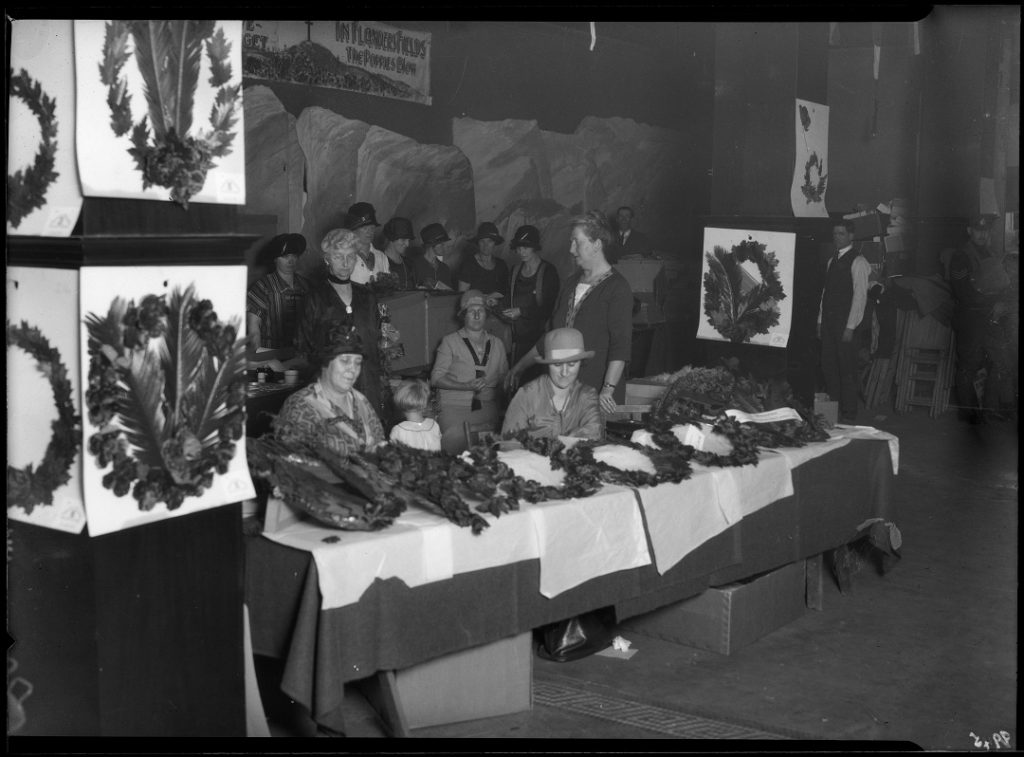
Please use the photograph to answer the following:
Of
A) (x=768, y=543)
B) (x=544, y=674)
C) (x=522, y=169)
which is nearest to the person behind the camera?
(x=544, y=674)

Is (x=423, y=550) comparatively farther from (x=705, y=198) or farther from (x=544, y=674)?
(x=705, y=198)

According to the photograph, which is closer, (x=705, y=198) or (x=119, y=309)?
(x=119, y=309)

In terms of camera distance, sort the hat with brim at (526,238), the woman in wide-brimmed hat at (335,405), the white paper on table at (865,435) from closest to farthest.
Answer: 1. the woman in wide-brimmed hat at (335,405)
2. the white paper on table at (865,435)
3. the hat with brim at (526,238)

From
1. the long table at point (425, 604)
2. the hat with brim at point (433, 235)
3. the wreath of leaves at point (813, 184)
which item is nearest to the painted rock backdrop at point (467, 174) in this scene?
the hat with brim at point (433, 235)

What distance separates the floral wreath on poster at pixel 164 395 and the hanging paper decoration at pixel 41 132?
35cm

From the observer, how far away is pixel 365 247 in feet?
31.1

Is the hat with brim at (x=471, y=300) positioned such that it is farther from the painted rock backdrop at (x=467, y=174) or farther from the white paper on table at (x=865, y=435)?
the painted rock backdrop at (x=467, y=174)

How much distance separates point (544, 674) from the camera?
5.69 meters

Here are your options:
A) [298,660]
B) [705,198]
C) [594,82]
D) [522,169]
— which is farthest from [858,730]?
[705,198]

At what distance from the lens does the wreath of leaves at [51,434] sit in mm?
3896

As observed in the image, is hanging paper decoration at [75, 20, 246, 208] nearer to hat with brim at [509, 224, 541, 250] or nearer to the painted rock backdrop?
the painted rock backdrop

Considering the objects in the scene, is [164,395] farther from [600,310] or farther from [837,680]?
[600,310]

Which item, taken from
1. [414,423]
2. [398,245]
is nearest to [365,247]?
[398,245]

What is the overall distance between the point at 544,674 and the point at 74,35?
11.3 feet
